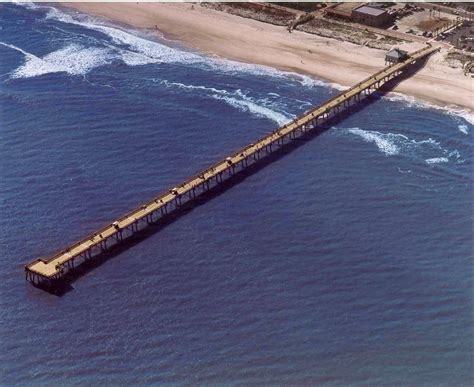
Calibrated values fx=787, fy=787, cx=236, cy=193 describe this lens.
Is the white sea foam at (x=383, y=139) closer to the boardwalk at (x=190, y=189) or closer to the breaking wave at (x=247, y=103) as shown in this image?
the boardwalk at (x=190, y=189)

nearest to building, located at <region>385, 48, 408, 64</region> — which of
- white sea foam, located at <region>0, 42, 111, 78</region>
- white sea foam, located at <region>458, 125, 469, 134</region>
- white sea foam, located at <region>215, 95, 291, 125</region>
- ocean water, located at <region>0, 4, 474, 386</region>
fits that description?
ocean water, located at <region>0, 4, 474, 386</region>

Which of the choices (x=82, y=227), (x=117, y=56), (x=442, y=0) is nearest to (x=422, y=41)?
(x=442, y=0)

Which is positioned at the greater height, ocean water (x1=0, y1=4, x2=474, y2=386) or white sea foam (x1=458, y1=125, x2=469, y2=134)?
white sea foam (x1=458, y1=125, x2=469, y2=134)

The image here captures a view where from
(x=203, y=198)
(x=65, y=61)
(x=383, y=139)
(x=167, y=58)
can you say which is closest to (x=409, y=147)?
(x=383, y=139)

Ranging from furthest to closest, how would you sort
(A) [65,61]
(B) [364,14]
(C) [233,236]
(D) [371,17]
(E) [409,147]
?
(B) [364,14]
(D) [371,17]
(A) [65,61]
(E) [409,147]
(C) [233,236]

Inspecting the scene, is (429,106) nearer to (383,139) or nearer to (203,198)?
(383,139)

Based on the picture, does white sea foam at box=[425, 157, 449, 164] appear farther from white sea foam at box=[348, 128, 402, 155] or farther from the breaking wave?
the breaking wave
